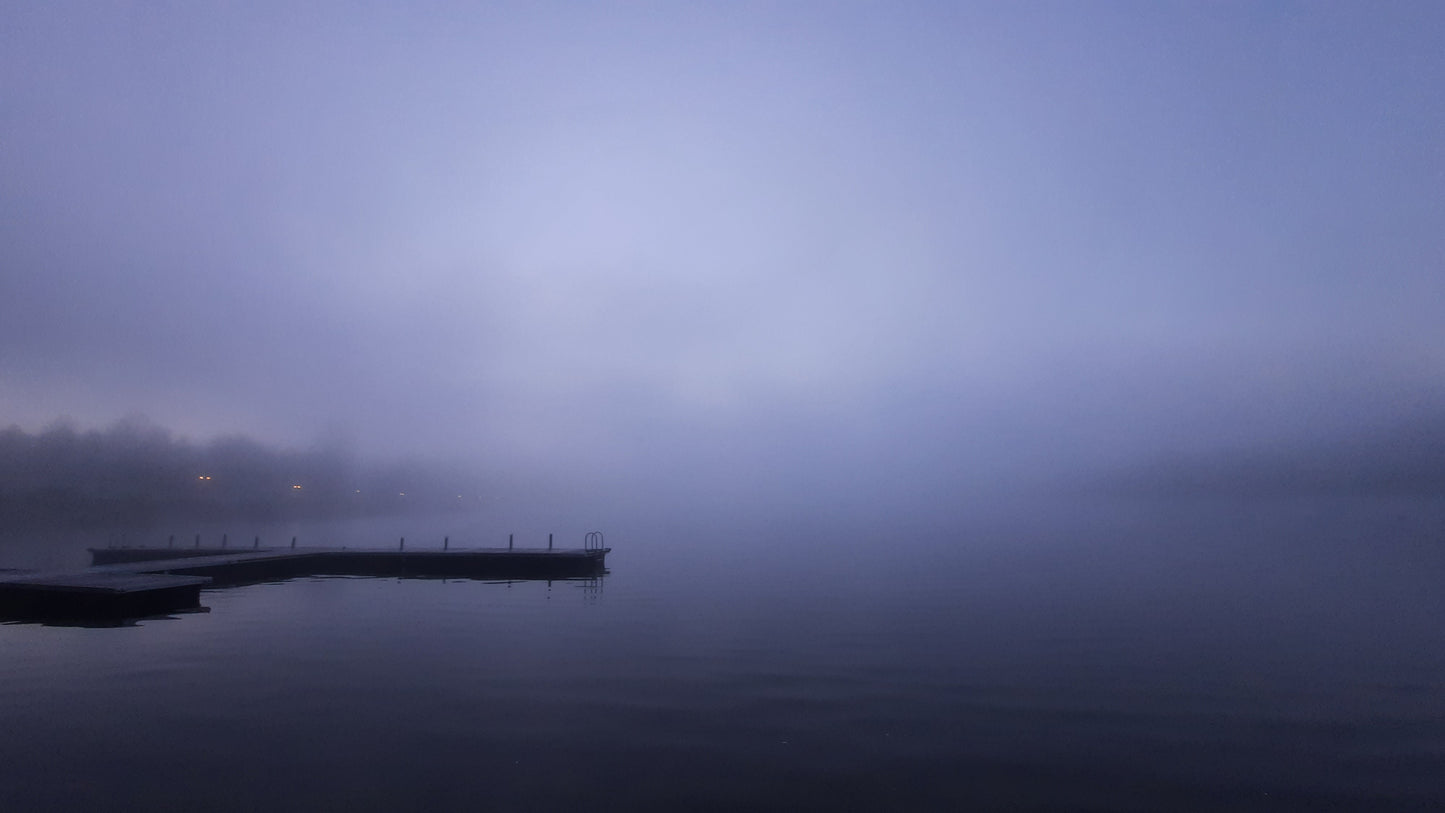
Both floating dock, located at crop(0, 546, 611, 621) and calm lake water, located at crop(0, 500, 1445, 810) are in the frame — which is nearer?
calm lake water, located at crop(0, 500, 1445, 810)

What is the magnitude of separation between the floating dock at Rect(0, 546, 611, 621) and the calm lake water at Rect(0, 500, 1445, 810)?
6.64ft

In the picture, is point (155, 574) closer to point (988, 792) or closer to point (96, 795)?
point (96, 795)

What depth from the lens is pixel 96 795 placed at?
14.7 metres

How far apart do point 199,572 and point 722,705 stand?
130ft

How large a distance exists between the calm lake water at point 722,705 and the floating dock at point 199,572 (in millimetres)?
2023

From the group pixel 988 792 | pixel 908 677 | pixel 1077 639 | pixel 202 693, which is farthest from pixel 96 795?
pixel 1077 639

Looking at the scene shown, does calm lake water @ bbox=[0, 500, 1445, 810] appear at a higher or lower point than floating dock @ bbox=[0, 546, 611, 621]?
lower

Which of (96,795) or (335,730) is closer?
(96,795)

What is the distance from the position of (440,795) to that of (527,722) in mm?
5360

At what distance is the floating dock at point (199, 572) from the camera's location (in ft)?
110

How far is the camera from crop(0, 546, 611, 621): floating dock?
33.5 meters

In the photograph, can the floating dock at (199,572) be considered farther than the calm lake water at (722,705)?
Yes

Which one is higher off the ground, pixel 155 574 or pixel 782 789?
pixel 155 574

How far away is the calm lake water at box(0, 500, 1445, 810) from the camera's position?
15.9 m
